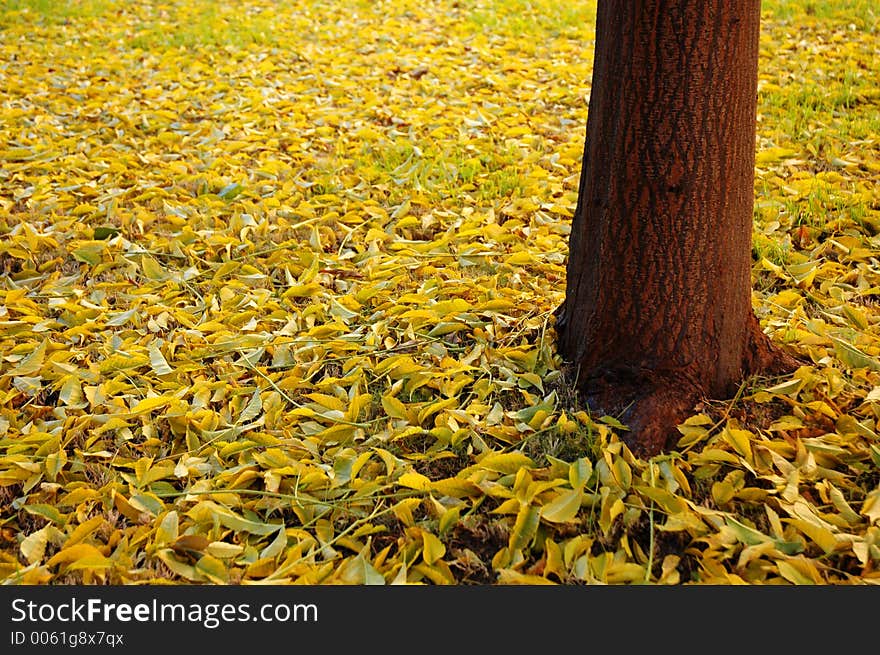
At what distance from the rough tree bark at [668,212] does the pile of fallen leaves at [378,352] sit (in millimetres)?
128

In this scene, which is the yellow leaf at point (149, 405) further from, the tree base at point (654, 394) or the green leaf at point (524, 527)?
the tree base at point (654, 394)

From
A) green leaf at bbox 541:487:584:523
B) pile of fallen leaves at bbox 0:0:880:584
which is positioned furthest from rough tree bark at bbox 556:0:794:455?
green leaf at bbox 541:487:584:523

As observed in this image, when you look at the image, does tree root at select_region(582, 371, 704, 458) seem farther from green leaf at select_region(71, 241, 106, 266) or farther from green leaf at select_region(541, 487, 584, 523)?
green leaf at select_region(71, 241, 106, 266)

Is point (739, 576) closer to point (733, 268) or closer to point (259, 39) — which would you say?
point (733, 268)

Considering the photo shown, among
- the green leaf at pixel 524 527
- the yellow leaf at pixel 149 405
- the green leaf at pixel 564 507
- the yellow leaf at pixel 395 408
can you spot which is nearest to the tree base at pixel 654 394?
the green leaf at pixel 564 507

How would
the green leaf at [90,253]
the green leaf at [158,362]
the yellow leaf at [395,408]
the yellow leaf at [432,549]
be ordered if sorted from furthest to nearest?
the green leaf at [90,253] → the green leaf at [158,362] → the yellow leaf at [395,408] → the yellow leaf at [432,549]

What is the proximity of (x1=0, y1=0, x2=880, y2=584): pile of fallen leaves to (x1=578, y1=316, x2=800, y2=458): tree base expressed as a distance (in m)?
0.06

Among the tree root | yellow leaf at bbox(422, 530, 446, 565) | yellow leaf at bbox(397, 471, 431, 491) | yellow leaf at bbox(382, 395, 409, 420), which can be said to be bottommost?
yellow leaf at bbox(422, 530, 446, 565)

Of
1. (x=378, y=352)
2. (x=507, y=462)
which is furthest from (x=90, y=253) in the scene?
(x=507, y=462)

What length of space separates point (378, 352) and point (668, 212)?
42.5 inches

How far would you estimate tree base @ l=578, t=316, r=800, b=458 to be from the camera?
8.29ft

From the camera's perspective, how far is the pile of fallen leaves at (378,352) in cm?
227

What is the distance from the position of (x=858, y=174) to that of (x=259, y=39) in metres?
4.59

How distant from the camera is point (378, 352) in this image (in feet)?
9.89
